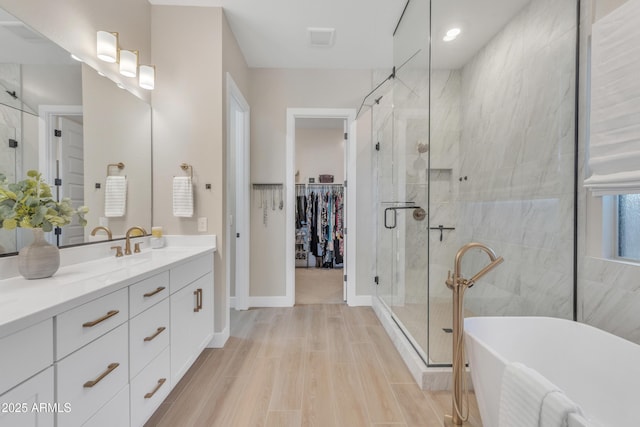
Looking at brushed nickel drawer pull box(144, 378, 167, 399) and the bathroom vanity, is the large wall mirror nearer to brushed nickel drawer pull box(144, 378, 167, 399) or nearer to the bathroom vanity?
the bathroom vanity

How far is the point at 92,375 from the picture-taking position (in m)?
1.04

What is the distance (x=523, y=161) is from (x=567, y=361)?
55.9 inches

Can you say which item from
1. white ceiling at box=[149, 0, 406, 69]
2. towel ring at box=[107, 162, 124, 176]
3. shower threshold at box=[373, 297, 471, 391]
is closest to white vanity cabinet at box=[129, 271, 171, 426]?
towel ring at box=[107, 162, 124, 176]

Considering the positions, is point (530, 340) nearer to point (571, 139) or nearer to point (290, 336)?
point (571, 139)

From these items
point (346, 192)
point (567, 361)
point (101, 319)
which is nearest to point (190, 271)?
point (101, 319)

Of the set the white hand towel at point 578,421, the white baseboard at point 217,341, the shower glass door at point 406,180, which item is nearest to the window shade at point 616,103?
the shower glass door at point 406,180

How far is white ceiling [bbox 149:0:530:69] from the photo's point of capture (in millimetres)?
2129

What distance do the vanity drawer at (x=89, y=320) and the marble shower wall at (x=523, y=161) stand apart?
2.37m

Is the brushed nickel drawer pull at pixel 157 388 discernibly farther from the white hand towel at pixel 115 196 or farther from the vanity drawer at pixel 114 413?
the white hand towel at pixel 115 196

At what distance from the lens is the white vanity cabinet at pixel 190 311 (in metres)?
1.68

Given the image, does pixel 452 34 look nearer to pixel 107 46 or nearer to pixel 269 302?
pixel 107 46

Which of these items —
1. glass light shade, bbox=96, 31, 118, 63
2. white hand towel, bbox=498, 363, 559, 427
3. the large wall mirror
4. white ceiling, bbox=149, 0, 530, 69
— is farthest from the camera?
white ceiling, bbox=149, 0, 530, 69

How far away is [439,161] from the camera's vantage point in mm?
2340

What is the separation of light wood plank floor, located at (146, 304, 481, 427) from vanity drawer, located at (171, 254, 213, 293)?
71 cm
